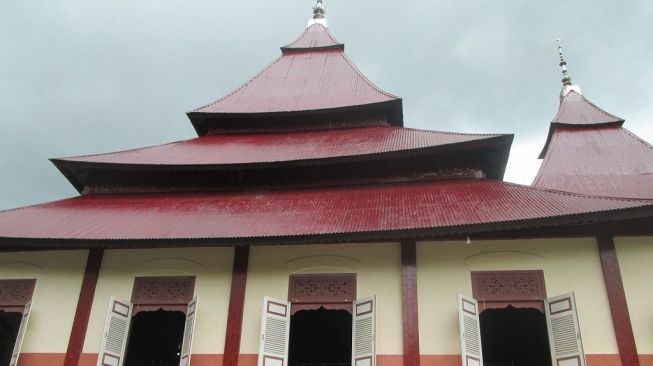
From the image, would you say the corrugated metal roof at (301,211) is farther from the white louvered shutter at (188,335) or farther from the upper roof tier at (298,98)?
the upper roof tier at (298,98)

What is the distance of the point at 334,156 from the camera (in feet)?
39.7

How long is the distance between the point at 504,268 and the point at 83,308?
23.7ft

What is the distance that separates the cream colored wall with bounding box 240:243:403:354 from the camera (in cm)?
977

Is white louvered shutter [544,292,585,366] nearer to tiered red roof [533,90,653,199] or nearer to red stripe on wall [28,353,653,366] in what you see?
red stripe on wall [28,353,653,366]

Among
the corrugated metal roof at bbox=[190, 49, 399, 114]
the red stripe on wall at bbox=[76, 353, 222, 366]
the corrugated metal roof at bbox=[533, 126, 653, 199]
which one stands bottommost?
the red stripe on wall at bbox=[76, 353, 222, 366]

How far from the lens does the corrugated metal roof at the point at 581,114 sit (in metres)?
17.9

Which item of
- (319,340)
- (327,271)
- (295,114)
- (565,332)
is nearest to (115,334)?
(327,271)

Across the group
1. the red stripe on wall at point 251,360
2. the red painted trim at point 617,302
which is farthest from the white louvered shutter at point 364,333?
the red painted trim at point 617,302

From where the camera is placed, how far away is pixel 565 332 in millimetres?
8883

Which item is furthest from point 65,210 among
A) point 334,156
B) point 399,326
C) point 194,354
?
point 399,326

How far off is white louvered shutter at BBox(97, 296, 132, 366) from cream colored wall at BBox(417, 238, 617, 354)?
4889 mm

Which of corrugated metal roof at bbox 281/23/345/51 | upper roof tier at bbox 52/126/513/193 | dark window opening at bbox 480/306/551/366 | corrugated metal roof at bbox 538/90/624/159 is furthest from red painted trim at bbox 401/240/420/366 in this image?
corrugated metal roof at bbox 281/23/345/51

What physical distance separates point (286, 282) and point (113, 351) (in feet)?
9.86

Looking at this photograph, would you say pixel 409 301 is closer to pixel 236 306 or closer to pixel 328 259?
pixel 328 259
